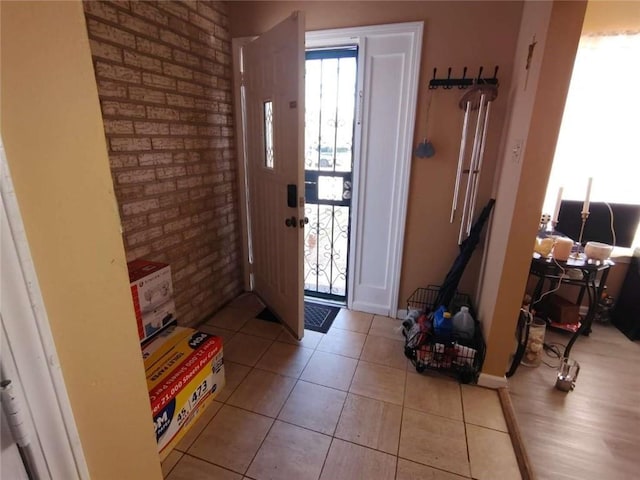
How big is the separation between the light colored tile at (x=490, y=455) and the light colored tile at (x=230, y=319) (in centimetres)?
159

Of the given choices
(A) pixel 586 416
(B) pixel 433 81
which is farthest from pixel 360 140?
(A) pixel 586 416

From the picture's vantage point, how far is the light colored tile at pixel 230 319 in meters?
2.33

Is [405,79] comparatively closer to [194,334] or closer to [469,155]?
[469,155]

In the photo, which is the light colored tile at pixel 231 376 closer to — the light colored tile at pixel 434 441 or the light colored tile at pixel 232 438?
the light colored tile at pixel 232 438

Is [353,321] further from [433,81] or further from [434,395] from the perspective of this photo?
[433,81]

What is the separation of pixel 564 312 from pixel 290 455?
2.14 meters

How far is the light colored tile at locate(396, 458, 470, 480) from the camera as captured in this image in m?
1.30

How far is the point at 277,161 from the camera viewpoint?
2.03m

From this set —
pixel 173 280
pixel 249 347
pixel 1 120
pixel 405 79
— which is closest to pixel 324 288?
pixel 249 347

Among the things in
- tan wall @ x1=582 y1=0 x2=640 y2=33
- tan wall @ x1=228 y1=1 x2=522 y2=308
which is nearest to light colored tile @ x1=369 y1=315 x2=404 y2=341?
tan wall @ x1=228 y1=1 x2=522 y2=308

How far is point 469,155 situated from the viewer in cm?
202

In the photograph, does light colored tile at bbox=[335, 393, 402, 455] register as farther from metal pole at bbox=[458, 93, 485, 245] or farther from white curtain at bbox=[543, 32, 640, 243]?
white curtain at bbox=[543, 32, 640, 243]

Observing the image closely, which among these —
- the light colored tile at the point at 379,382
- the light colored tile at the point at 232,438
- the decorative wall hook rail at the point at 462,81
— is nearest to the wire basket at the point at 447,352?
the light colored tile at the point at 379,382

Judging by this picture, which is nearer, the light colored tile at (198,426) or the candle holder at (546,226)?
the light colored tile at (198,426)
